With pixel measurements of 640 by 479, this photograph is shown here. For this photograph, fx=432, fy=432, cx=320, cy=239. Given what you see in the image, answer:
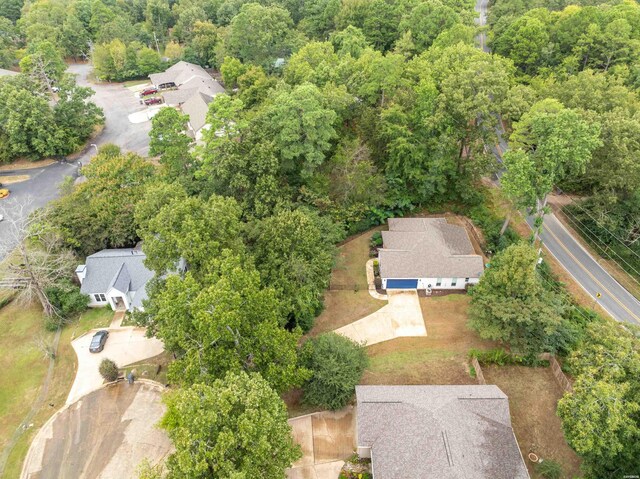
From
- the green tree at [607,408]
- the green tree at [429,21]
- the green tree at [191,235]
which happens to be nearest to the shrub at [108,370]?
the green tree at [191,235]

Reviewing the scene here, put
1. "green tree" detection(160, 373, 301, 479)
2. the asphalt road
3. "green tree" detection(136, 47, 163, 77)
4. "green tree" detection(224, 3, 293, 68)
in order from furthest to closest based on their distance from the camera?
1. "green tree" detection(136, 47, 163, 77)
2. "green tree" detection(224, 3, 293, 68)
3. the asphalt road
4. "green tree" detection(160, 373, 301, 479)

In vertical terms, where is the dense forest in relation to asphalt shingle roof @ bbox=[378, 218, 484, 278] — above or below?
above

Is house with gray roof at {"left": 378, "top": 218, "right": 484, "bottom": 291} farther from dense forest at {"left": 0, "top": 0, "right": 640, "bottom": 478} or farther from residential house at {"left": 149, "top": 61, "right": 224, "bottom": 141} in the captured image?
residential house at {"left": 149, "top": 61, "right": 224, "bottom": 141}

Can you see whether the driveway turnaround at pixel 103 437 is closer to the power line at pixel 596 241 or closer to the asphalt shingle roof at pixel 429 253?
the asphalt shingle roof at pixel 429 253

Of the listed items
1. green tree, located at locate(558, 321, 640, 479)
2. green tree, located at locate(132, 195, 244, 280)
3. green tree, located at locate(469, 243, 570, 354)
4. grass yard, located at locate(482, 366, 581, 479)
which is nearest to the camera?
green tree, located at locate(558, 321, 640, 479)

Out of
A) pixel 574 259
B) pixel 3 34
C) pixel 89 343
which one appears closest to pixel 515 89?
pixel 574 259

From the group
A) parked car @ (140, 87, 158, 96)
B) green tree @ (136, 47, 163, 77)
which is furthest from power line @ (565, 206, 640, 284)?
green tree @ (136, 47, 163, 77)

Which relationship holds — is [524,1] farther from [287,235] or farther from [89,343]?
[89,343]
